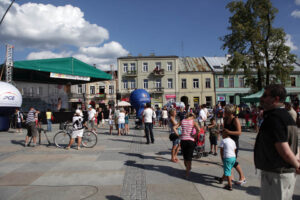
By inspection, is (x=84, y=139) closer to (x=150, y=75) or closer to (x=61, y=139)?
(x=61, y=139)

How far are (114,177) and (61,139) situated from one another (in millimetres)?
4876

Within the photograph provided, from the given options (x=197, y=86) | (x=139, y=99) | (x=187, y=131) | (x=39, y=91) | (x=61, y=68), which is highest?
(x=197, y=86)

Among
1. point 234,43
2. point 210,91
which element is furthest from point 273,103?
point 210,91

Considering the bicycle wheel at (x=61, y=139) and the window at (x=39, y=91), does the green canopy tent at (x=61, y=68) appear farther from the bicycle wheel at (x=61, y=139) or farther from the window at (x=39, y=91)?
the bicycle wheel at (x=61, y=139)

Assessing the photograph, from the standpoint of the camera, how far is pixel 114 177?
4965mm

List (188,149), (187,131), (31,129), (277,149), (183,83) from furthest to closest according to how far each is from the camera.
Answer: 1. (183,83)
2. (31,129)
3. (187,131)
4. (188,149)
5. (277,149)

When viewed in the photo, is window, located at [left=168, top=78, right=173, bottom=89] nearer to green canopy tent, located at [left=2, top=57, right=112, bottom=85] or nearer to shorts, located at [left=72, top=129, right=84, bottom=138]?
green canopy tent, located at [left=2, top=57, right=112, bottom=85]

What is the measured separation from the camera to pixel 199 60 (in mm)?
42812

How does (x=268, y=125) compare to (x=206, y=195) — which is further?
(x=206, y=195)

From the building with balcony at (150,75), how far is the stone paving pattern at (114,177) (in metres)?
32.7

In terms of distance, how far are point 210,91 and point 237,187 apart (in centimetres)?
3702

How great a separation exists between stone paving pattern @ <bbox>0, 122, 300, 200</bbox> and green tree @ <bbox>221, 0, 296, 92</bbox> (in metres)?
15.2

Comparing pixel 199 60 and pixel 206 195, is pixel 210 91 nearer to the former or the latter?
pixel 199 60

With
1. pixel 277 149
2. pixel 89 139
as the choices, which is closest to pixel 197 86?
pixel 89 139
